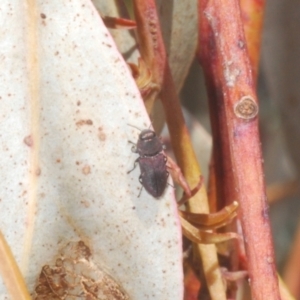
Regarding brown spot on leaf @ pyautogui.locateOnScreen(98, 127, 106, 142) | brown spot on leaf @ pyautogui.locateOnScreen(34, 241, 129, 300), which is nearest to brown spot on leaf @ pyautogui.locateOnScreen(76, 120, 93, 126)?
brown spot on leaf @ pyautogui.locateOnScreen(98, 127, 106, 142)

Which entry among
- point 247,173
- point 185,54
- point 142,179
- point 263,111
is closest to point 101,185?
point 142,179

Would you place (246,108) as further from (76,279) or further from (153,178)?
(76,279)

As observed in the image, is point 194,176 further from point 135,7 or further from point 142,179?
point 135,7

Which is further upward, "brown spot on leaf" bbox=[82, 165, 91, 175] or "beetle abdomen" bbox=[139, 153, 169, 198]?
"brown spot on leaf" bbox=[82, 165, 91, 175]

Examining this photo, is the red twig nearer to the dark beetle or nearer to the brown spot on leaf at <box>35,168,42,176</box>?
the dark beetle

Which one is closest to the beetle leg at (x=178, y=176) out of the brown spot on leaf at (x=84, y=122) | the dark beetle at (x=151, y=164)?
the dark beetle at (x=151, y=164)

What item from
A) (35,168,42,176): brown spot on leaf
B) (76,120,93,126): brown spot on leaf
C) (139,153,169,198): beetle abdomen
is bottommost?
(139,153,169,198): beetle abdomen

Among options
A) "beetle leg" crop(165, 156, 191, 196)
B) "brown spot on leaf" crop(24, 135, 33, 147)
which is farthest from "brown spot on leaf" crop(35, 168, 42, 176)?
"beetle leg" crop(165, 156, 191, 196)

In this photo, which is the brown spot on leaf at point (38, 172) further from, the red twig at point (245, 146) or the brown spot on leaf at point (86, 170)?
the red twig at point (245, 146)
